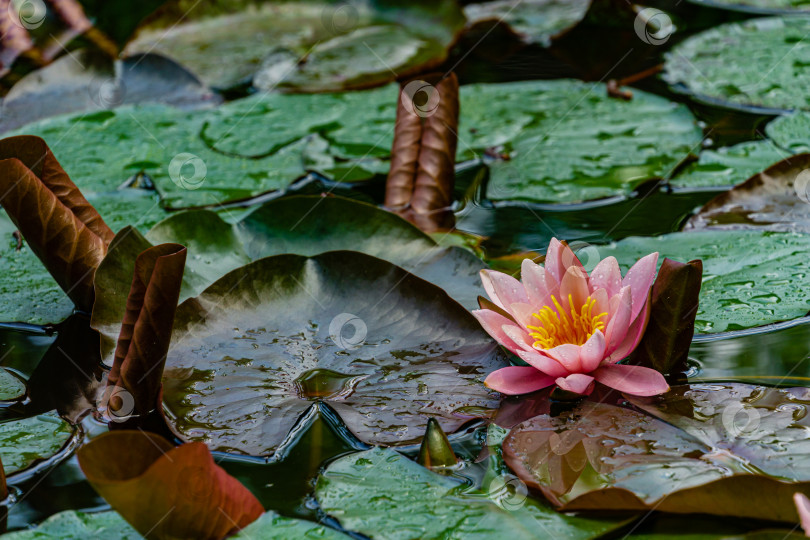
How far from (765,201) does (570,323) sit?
3.10 feet

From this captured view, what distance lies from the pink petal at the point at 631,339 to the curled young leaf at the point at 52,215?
132 cm

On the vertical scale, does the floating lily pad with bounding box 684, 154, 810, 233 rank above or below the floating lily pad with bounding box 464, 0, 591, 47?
below

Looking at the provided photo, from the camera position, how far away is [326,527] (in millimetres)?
1294

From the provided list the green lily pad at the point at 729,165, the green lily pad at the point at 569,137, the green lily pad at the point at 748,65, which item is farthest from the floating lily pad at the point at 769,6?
the green lily pad at the point at 729,165

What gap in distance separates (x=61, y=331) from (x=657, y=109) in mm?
2211

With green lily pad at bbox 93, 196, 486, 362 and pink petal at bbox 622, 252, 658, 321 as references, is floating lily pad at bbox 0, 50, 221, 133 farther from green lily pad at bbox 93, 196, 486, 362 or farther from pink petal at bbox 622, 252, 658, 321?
pink petal at bbox 622, 252, 658, 321

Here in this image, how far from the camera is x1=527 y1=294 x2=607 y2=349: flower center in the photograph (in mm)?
1598

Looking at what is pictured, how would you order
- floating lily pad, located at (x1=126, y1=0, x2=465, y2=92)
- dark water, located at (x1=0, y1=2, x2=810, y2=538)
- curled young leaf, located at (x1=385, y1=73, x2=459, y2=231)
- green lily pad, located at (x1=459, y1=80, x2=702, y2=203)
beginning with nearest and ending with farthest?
dark water, located at (x1=0, y1=2, x2=810, y2=538)
curled young leaf, located at (x1=385, y1=73, x2=459, y2=231)
green lily pad, located at (x1=459, y1=80, x2=702, y2=203)
floating lily pad, located at (x1=126, y1=0, x2=465, y2=92)

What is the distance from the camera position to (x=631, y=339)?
1580mm

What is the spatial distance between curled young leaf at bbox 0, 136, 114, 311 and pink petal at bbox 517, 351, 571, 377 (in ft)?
3.81

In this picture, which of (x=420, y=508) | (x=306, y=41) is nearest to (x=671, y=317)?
(x=420, y=508)

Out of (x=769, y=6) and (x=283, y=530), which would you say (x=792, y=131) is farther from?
(x=283, y=530)

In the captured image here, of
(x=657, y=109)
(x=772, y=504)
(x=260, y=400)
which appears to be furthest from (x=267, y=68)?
(x=772, y=504)

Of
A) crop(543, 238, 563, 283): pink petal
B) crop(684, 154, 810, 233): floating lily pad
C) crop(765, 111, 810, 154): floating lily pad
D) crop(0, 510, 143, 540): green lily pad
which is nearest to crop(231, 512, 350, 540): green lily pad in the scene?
crop(0, 510, 143, 540): green lily pad
